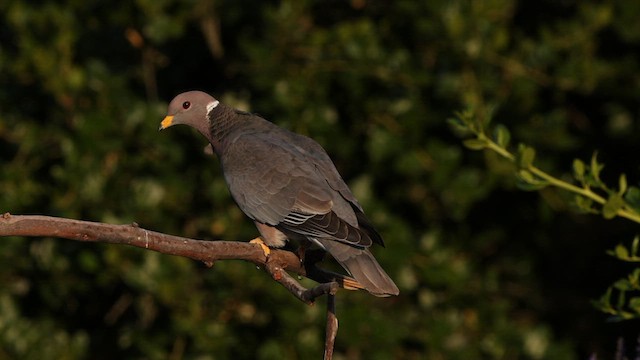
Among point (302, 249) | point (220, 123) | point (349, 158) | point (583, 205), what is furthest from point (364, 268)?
point (349, 158)

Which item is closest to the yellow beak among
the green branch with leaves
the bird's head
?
the bird's head

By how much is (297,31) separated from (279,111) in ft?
1.75

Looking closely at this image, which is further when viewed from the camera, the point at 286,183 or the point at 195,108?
the point at 195,108

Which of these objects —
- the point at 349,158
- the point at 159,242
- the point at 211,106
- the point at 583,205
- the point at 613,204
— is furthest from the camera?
the point at 349,158

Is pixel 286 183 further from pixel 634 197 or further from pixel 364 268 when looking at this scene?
pixel 634 197

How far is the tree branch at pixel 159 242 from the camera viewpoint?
372cm

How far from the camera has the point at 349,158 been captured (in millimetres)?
7738

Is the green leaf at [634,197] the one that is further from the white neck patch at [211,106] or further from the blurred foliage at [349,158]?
the blurred foliage at [349,158]

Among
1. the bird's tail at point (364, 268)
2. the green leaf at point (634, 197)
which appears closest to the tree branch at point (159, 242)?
the bird's tail at point (364, 268)

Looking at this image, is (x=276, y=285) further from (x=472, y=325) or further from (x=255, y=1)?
(x=255, y=1)

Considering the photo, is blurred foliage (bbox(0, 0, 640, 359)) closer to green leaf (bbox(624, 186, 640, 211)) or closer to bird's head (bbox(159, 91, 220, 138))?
bird's head (bbox(159, 91, 220, 138))

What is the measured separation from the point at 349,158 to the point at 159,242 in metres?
3.85

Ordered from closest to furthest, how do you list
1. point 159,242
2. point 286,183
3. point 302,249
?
1. point 159,242
2. point 302,249
3. point 286,183

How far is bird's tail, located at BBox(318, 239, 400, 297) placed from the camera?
4613mm
